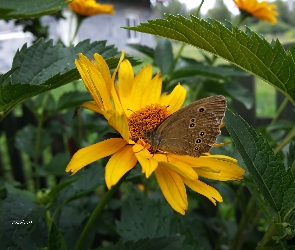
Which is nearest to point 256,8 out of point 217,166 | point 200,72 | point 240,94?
point 240,94

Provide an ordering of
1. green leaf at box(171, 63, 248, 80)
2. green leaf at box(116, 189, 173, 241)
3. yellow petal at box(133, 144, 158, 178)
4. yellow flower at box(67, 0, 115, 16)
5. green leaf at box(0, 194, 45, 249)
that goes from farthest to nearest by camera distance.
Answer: yellow flower at box(67, 0, 115, 16) → green leaf at box(171, 63, 248, 80) → green leaf at box(116, 189, 173, 241) → green leaf at box(0, 194, 45, 249) → yellow petal at box(133, 144, 158, 178)

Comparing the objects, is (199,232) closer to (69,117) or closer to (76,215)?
(76,215)

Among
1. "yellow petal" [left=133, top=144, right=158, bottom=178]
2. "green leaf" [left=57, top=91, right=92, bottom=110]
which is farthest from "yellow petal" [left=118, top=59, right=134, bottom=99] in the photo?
"green leaf" [left=57, top=91, right=92, bottom=110]

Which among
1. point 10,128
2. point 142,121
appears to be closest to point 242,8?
point 142,121

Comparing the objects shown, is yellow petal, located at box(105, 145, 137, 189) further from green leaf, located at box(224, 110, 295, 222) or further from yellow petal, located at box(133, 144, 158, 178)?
green leaf, located at box(224, 110, 295, 222)

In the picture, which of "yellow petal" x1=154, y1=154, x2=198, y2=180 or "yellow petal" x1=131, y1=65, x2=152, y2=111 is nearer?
"yellow petal" x1=154, y1=154, x2=198, y2=180

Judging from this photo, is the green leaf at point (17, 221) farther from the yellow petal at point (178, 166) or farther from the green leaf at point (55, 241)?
the yellow petal at point (178, 166)

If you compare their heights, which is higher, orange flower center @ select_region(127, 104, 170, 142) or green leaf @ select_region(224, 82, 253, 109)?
green leaf @ select_region(224, 82, 253, 109)

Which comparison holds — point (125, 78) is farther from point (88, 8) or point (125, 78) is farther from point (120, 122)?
point (88, 8)
